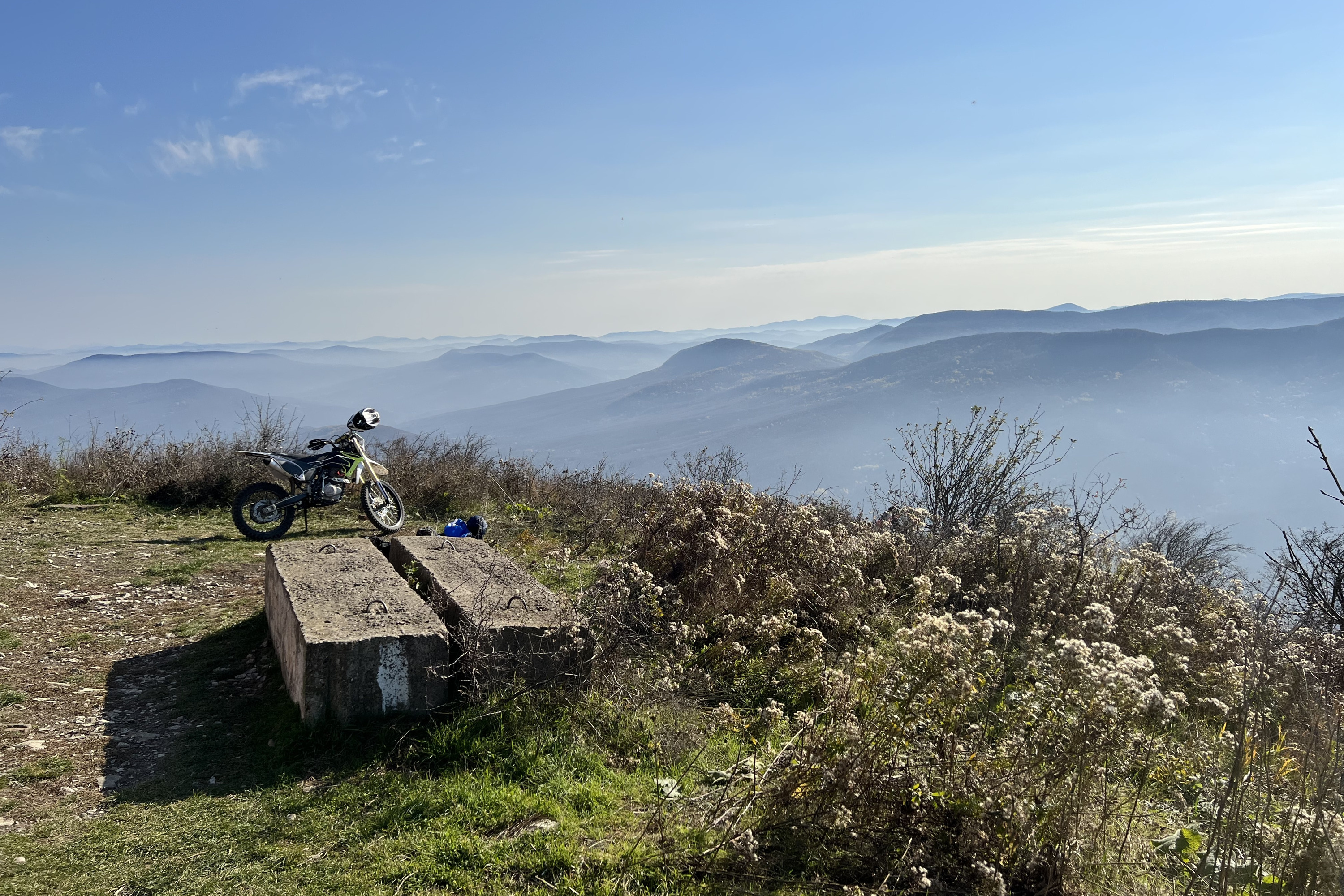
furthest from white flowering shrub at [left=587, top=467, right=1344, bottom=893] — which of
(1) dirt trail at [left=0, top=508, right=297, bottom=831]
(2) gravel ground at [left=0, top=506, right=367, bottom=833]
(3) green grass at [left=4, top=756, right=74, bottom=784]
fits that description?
(3) green grass at [left=4, top=756, right=74, bottom=784]

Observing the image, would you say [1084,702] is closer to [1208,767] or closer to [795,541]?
[1208,767]

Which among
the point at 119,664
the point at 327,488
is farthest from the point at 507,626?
the point at 327,488

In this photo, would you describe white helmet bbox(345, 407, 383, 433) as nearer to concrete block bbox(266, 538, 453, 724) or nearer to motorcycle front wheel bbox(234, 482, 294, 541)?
motorcycle front wheel bbox(234, 482, 294, 541)

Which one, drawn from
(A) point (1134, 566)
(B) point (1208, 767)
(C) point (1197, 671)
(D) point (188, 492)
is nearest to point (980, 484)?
(A) point (1134, 566)

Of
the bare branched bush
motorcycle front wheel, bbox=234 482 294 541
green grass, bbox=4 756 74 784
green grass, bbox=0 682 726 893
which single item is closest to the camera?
green grass, bbox=0 682 726 893

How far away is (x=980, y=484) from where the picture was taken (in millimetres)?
9797

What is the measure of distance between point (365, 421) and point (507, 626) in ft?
19.3

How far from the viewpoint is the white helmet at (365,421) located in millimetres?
9227

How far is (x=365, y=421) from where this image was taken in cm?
938

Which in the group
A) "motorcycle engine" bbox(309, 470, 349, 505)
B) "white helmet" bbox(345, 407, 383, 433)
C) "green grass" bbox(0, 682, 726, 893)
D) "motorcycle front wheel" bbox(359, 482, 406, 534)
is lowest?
"green grass" bbox(0, 682, 726, 893)

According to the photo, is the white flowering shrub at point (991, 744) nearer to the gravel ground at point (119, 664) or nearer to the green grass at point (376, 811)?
the green grass at point (376, 811)

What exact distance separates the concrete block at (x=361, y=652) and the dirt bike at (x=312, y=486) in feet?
14.3

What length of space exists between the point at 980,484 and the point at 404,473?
28.3 ft

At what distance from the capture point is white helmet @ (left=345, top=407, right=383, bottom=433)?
923cm
